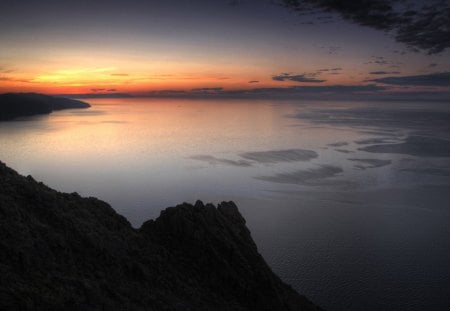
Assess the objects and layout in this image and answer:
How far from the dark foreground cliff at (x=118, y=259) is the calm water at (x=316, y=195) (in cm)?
1786

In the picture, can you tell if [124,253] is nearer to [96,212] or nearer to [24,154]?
[96,212]

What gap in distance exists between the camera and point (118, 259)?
3266 centimetres

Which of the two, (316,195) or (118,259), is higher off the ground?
(118,259)

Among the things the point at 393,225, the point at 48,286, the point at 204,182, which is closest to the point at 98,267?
the point at 48,286

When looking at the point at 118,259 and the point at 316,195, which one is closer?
the point at 118,259

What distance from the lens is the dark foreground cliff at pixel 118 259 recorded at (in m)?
24.6

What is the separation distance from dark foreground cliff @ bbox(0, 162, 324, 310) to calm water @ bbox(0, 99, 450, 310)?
1786 centimetres

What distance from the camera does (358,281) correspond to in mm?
59062

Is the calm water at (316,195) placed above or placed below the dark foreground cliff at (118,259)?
below

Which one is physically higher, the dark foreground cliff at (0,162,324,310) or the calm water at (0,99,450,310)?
the dark foreground cliff at (0,162,324,310)

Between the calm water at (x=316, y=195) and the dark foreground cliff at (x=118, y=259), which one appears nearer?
the dark foreground cliff at (x=118, y=259)

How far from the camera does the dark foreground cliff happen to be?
80.6 ft

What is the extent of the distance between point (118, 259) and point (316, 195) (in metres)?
76.7

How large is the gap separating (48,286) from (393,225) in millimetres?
75329
